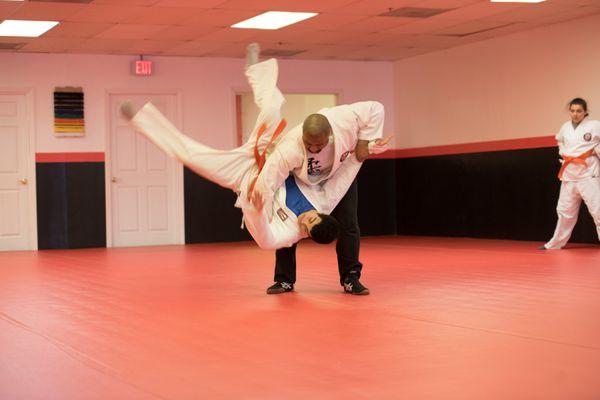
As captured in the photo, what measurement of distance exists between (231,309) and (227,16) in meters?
5.45

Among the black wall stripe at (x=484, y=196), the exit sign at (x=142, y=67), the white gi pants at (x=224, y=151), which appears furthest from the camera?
the exit sign at (x=142, y=67)

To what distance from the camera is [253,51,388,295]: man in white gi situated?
5461 mm

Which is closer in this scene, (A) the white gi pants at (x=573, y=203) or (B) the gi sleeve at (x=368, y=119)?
(B) the gi sleeve at (x=368, y=119)

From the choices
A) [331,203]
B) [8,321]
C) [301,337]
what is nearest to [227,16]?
[331,203]

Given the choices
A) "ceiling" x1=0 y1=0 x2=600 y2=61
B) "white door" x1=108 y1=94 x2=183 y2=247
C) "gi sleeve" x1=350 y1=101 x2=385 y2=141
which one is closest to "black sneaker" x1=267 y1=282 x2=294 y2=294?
"gi sleeve" x1=350 y1=101 x2=385 y2=141

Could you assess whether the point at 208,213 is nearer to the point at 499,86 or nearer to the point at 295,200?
the point at 499,86

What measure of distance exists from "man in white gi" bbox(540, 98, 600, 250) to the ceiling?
1378mm

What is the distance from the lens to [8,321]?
5.26 m

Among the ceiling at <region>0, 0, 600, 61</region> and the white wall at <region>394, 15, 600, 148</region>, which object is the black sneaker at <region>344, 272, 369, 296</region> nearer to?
the ceiling at <region>0, 0, 600, 61</region>

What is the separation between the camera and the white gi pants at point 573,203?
379 inches

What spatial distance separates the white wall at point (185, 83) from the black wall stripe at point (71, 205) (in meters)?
0.30

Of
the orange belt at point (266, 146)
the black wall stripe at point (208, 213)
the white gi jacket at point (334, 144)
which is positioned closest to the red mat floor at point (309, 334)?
the white gi jacket at point (334, 144)

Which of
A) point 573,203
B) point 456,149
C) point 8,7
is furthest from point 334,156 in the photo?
point 456,149

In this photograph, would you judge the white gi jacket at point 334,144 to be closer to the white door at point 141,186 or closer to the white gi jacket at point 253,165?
the white gi jacket at point 253,165
